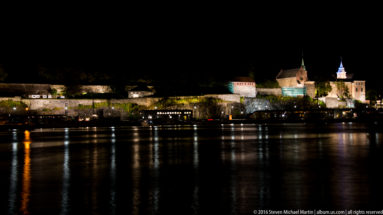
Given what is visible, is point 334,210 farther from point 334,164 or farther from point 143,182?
point 334,164

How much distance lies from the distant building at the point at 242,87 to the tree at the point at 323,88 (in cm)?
1739

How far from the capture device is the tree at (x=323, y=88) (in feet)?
336

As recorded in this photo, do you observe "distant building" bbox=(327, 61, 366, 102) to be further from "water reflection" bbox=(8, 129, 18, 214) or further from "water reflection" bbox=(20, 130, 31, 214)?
"water reflection" bbox=(8, 129, 18, 214)

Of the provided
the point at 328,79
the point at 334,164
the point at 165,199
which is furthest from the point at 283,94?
the point at 165,199

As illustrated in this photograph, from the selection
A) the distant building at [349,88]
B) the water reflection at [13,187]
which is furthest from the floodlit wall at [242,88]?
the water reflection at [13,187]

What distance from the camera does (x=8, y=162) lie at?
66.0 ft

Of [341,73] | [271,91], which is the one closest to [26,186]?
[271,91]

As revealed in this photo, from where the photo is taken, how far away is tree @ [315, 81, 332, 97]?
336 ft

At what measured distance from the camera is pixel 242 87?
93562 mm

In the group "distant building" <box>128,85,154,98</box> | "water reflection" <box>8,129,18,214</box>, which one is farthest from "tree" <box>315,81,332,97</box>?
"water reflection" <box>8,129,18,214</box>

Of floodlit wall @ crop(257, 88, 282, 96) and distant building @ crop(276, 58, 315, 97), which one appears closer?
floodlit wall @ crop(257, 88, 282, 96)

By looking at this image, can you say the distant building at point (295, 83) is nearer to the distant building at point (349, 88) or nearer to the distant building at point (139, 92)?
the distant building at point (349, 88)

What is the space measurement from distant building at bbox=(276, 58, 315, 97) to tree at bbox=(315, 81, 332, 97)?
5.45 feet

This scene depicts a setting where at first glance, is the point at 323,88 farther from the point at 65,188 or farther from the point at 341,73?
the point at 65,188
